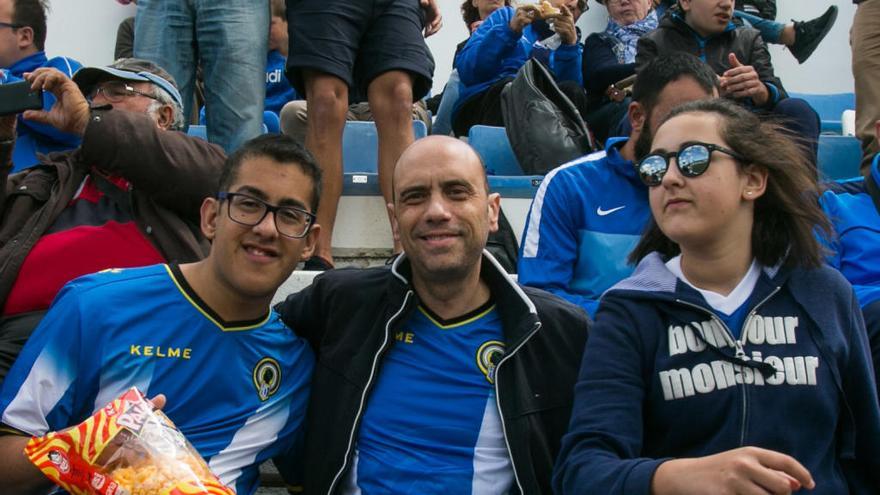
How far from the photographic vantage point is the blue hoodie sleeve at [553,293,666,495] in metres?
1.81

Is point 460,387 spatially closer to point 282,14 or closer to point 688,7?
point 688,7

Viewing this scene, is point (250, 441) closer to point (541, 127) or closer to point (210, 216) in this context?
point (210, 216)

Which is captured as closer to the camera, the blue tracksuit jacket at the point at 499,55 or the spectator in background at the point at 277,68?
the blue tracksuit jacket at the point at 499,55

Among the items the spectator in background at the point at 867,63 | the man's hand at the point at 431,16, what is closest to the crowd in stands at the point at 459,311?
the man's hand at the point at 431,16

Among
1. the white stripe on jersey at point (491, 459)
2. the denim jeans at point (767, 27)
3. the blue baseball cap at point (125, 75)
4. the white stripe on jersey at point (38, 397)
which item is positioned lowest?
the white stripe on jersey at point (491, 459)

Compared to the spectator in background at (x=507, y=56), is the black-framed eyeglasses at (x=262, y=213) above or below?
below

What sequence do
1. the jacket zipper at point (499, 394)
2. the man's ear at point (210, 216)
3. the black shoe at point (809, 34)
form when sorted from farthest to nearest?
the black shoe at point (809, 34) → the man's ear at point (210, 216) → the jacket zipper at point (499, 394)

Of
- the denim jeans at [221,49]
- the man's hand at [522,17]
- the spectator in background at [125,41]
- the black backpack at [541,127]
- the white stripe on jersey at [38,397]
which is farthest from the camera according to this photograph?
the spectator in background at [125,41]

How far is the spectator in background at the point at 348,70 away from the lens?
367 cm

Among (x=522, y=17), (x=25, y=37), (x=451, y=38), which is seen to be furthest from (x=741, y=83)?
(x=451, y=38)

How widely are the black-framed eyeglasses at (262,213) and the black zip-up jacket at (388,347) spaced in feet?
0.84

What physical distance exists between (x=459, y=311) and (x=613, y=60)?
3443 mm

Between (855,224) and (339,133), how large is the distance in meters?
1.84

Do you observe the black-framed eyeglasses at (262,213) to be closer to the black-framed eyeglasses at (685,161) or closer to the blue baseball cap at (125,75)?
the black-framed eyeglasses at (685,161)
